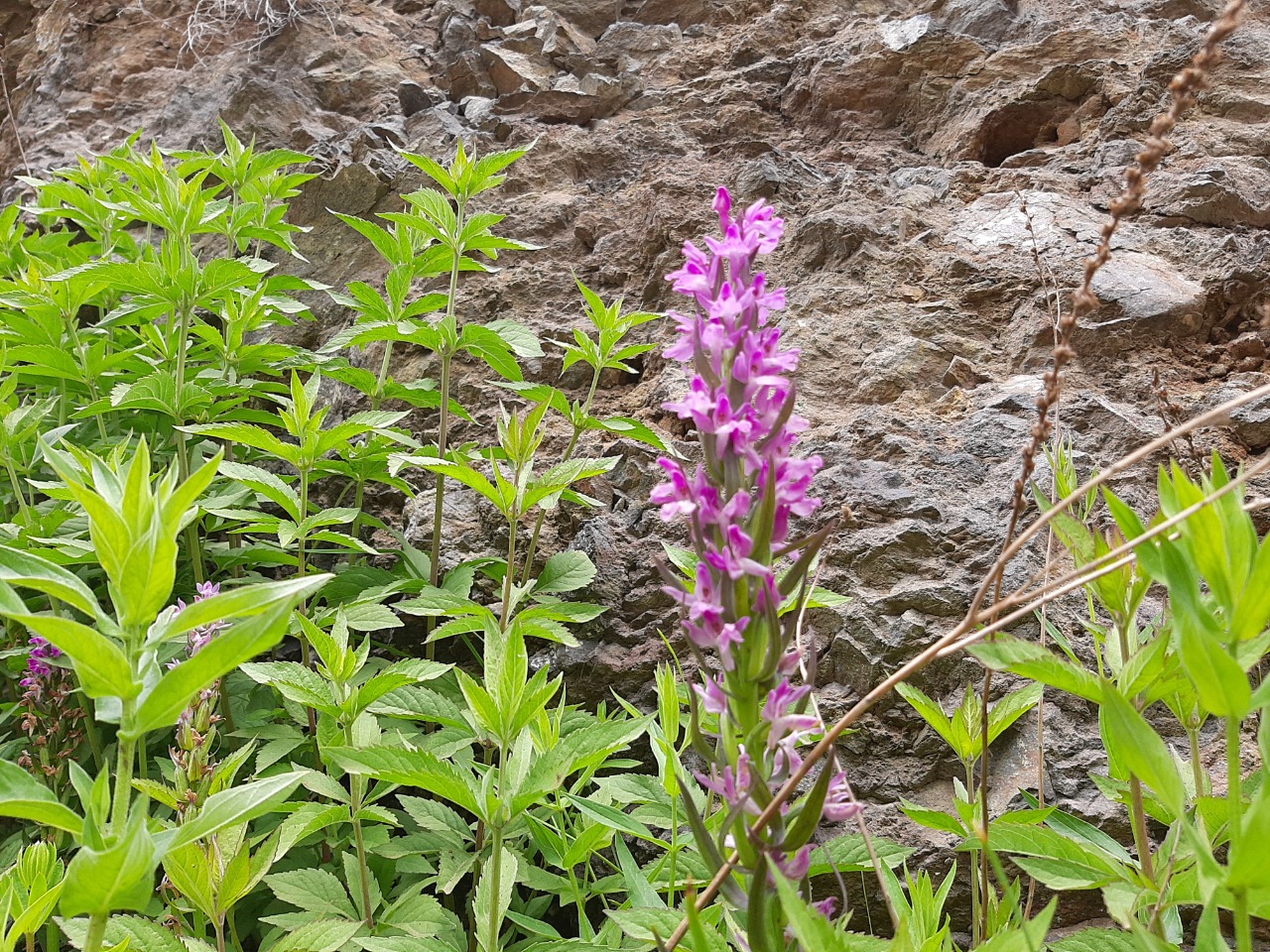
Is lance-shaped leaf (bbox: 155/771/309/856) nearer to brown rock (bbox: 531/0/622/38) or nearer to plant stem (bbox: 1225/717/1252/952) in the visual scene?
plant stem (bbox: 1225/717/1252/952)

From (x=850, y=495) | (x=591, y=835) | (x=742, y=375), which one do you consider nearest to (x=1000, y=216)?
(x=850, y=495)

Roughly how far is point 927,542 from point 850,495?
0.24m

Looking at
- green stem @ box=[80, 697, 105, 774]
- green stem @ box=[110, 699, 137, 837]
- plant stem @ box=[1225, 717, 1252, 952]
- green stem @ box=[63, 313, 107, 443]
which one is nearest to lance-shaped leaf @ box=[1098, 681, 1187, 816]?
plant stem @ box=[1225, 717, 1252, 952]

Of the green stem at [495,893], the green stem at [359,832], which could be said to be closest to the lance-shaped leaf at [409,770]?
the green stem at [495,893]

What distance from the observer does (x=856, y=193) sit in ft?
10.1

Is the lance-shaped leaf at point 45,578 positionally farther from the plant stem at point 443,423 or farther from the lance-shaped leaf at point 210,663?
the plant stem at point 443,423

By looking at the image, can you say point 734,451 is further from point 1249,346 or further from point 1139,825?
point 1249,346

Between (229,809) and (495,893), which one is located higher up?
(229,809)

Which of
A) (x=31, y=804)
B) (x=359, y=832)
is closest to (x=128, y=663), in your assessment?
(x=31, y=804)

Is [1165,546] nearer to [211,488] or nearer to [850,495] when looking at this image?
[850,495]

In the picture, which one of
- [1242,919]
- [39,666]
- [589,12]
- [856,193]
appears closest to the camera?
[1242,919]

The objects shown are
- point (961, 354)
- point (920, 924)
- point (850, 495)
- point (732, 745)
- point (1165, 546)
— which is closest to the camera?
point (1165, 546)

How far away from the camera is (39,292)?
2672 mm

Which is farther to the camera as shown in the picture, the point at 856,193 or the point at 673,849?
the point at 856,193
